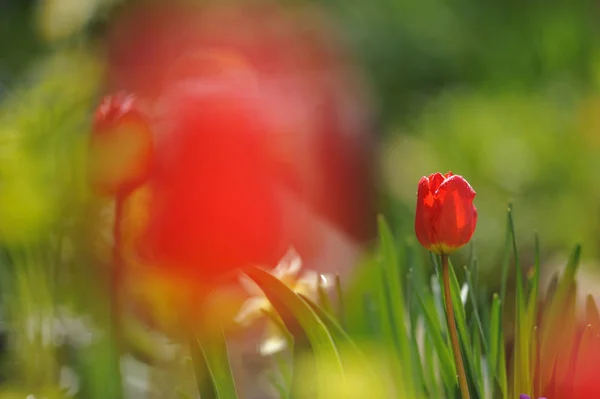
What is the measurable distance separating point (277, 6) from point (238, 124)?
78.8 inches

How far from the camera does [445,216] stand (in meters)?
0.43

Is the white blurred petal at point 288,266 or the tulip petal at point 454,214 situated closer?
the tulip petal at point 454,214

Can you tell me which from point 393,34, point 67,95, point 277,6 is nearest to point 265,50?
point 277,6

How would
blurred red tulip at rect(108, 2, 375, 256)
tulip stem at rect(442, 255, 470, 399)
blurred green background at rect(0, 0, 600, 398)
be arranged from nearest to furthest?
tulip stem at rect(442, 255, 470, 399)
blurred green background at rect(0, 0, 600, 398)
blurred red tulip at rect(108, 2, 375, 256)

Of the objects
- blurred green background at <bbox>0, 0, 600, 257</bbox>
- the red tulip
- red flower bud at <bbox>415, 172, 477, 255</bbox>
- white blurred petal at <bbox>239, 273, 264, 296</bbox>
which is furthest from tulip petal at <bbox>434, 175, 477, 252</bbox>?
blurred green background at <bbox>0, 0, 600, 257</bbox>

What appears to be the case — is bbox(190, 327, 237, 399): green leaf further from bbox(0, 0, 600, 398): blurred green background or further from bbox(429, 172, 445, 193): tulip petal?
bbox(0, 0, 600, 398): blurred green background

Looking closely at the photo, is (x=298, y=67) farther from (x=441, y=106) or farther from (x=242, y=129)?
(x=242, y=129)

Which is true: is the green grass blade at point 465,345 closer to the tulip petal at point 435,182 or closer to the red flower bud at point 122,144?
the tulip petal at point 435,182

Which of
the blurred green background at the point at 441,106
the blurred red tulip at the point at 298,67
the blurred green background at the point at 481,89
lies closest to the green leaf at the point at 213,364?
the blurred green background at the point at 441,106

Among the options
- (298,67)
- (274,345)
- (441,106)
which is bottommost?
(274,345)

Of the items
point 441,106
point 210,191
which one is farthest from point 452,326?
point 441,106

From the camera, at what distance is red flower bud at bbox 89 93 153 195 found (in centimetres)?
49

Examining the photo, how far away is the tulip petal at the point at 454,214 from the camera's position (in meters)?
0.43

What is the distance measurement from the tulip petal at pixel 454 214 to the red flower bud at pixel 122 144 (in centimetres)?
18
